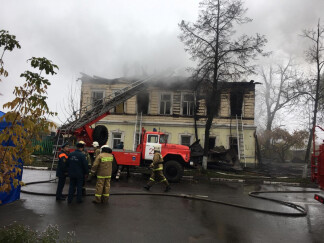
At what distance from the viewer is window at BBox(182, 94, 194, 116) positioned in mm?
21016

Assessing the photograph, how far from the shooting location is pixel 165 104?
21.4 m

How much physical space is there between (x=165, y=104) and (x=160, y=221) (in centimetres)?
1624

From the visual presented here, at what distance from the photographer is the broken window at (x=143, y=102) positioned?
835 inches

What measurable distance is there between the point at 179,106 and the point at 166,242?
17167mm

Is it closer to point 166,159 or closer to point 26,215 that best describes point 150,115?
point 166,159

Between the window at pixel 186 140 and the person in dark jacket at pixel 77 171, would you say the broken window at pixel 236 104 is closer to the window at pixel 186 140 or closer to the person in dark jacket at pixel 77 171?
the window at pixel 186 140

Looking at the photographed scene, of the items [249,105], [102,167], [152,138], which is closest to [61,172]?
[102,167]

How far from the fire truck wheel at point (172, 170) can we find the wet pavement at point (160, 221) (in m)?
3.90

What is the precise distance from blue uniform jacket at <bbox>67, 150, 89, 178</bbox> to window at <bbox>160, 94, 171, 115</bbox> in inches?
579

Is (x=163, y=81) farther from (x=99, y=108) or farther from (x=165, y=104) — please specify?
(x=99, y=108)

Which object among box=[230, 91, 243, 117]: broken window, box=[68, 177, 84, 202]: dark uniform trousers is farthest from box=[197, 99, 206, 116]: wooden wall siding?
box=[68, 177, 84, 202]: dark uniform trousers

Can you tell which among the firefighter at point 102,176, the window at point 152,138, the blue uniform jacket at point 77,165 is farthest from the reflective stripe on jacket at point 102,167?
the window at point 152,138

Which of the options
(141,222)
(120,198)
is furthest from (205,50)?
(141,222)

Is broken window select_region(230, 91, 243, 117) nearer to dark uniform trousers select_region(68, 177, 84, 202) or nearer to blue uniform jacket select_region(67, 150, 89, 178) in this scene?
blue uniform jacket select_region(67, 150, 89, 178)
